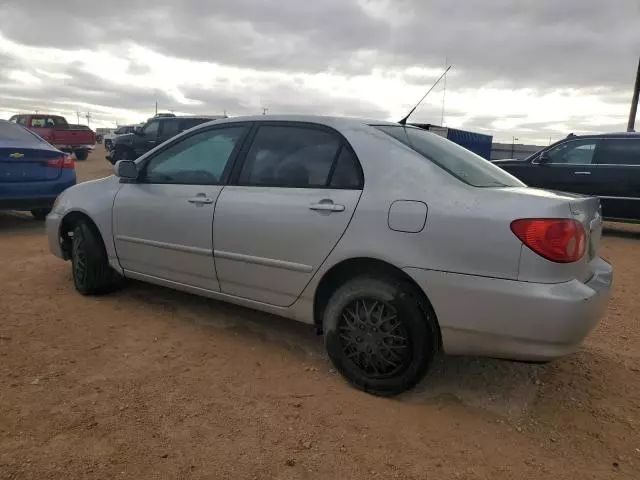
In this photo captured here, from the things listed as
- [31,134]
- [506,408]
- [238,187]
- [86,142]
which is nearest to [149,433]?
[238,187]

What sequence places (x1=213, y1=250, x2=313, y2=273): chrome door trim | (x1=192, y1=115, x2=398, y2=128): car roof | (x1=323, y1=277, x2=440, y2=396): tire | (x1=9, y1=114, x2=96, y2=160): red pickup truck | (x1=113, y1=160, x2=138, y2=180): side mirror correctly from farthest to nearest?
(x1=9, y1=114, x2=96, y2=160): red pickup truck → (x1=113, y1=160, x2=138, y2=180): side mirror → (x1=192, y1=115, x2=398, y2=128): car roof → (x1=213, y1=250, x2=313, y2=273): chrome door trim → (x1=323, y1=277, x2=440, y2=396): tire

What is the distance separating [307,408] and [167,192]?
6.44 feet

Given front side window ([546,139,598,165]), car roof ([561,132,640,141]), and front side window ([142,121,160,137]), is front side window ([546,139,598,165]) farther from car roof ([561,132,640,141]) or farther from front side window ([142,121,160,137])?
front side window ([142,121,160,137])

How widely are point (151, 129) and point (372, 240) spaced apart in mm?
14744

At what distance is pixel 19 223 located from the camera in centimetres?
820

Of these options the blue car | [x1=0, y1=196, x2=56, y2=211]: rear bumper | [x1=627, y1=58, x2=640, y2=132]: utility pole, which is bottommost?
[x1=0, y1=196, x2=56, y2=211]: rear bumper

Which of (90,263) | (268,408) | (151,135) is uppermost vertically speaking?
(151,135)

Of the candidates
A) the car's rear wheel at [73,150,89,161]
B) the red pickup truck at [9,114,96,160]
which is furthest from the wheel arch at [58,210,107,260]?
the car's rear wheel at [73,150,89,161]

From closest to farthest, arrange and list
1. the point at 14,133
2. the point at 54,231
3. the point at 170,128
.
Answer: the point at 54,231 → the point at 14,133 → the point at 170,128

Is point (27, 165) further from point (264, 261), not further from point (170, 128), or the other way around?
point (170, 128)

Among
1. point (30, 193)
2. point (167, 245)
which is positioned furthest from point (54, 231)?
point (30, 193)

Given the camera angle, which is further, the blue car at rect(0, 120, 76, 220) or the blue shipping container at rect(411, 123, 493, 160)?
the blue shipping container at rect(411, 123, 493, 160)

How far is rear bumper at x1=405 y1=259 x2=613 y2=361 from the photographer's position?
2400 mm

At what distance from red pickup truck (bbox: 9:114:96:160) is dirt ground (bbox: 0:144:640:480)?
19.8 metres
